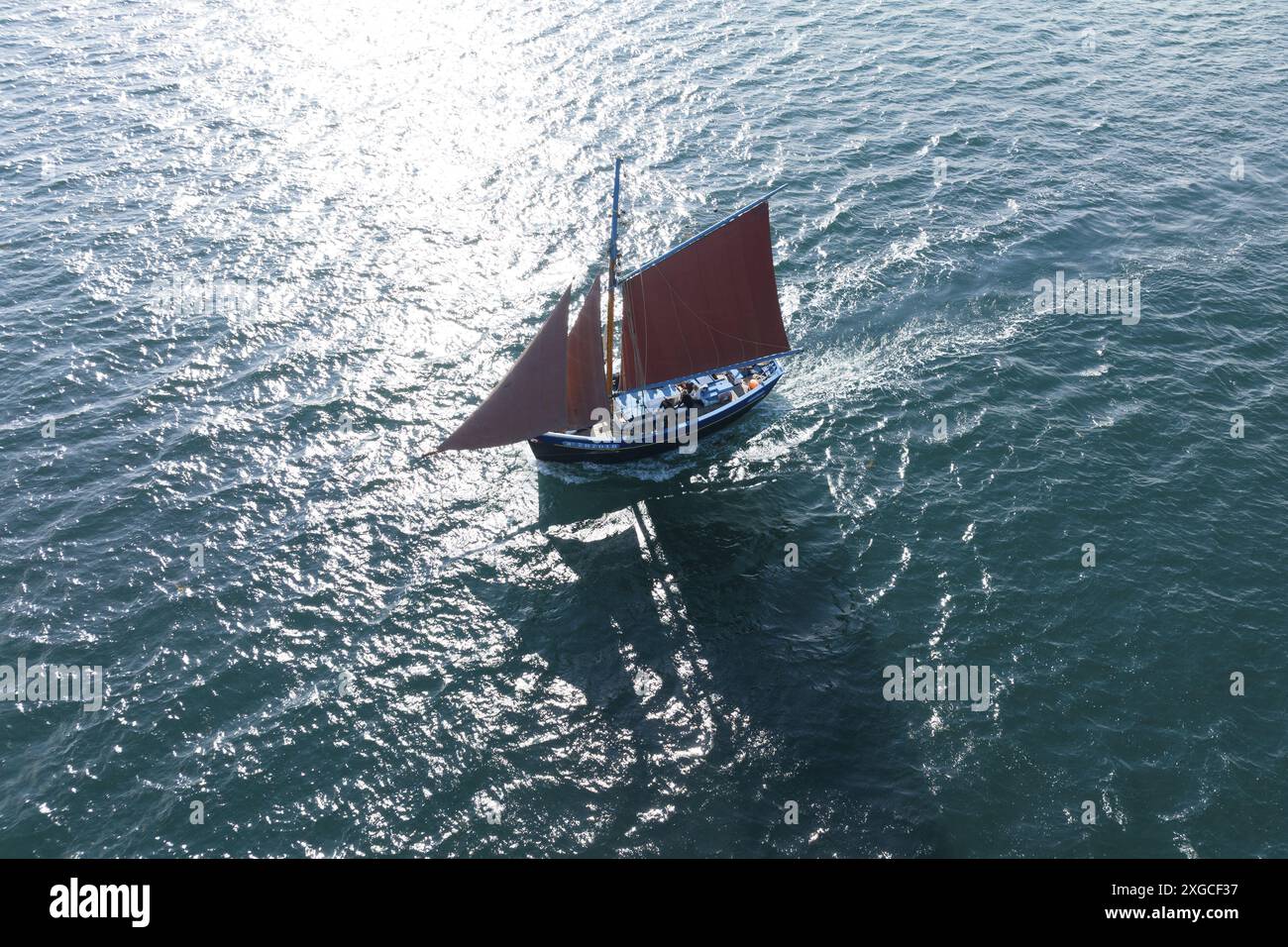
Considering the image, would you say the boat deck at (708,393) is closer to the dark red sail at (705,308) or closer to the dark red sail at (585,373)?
the dark red sail at (705,308)

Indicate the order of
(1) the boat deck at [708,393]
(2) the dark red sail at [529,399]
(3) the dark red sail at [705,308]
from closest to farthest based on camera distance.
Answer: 1. (2) the dark red sail at [529,399]
2. (3) the dark red sail at [705,308]
3. (1) the boat deck at [708,393]

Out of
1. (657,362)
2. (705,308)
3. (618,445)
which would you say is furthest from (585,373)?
(705,308)

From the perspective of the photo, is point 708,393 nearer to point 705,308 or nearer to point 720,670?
point 705,308

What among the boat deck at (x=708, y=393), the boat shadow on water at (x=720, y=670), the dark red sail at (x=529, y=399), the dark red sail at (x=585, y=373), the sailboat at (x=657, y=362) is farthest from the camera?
the boat deck at (x=708, y=393)

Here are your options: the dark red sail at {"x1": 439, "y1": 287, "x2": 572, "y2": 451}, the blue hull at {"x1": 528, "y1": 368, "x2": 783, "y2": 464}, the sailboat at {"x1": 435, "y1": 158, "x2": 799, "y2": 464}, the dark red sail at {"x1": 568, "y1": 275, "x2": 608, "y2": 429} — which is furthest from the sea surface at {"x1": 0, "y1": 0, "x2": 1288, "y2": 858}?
the dark red sail at {"x1": 568, "y1": 275, "x2": 608, "y2": 429}

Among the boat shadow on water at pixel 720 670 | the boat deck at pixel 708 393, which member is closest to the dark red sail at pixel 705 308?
the boat deck at pixel 708 393

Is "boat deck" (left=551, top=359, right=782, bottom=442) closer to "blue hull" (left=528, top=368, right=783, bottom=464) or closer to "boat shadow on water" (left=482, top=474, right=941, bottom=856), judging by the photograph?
"blue hull" (left=528, top=368, right=783, bottom=464)

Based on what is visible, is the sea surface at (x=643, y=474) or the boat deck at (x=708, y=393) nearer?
the sea surface at (x=643, y=474)
